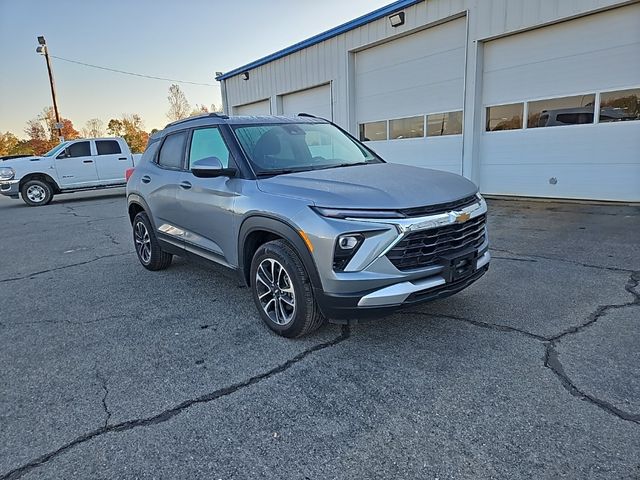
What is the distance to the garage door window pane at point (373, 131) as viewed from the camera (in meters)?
12.5

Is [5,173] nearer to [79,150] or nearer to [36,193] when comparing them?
[36,193]

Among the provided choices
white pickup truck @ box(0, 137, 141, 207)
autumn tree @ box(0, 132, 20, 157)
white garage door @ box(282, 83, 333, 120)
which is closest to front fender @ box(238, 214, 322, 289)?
white garage door @ box(282, 83, 333, 120)

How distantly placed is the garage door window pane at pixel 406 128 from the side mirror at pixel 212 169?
8915mm

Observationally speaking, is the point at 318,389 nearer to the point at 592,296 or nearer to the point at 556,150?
the point at 592,296

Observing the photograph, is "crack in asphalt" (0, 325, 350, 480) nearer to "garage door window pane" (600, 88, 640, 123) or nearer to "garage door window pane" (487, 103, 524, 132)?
"garage door window pane" (600, 88, 640, 123)

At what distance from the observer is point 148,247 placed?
5.45 meters

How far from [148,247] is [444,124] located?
8201 mm

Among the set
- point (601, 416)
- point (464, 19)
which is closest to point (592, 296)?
point (601, 416)

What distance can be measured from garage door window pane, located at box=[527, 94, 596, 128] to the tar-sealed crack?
17.6 feet

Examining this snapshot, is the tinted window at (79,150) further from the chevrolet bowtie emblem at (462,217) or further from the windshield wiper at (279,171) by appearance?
the chevrolet bowtie emblem at (462,217)

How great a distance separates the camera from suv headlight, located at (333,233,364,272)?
2.77 metres

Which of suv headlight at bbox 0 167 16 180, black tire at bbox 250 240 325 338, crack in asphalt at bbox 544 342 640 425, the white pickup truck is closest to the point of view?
crack in asphalt at bbox 544 342 640 425

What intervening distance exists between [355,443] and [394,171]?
2.22 m

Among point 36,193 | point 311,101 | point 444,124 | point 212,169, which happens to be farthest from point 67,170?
point 212,169
